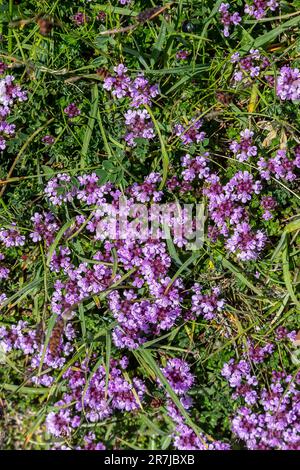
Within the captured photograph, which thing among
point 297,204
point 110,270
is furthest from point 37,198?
point 297,204


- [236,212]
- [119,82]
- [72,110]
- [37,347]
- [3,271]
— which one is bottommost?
[37,347]

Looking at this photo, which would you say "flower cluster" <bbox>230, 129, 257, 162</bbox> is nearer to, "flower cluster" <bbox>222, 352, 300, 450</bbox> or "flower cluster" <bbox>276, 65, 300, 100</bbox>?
"flower cluster" <bbox>276, 65, 300, 100</bbox>

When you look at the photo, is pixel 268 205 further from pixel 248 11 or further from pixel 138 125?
pixel 248 11

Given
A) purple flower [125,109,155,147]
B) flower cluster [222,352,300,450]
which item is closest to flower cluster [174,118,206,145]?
purple flower [125,109,155,147]

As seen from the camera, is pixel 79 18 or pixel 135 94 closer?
pixel 135 94

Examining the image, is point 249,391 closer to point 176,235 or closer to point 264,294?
point 264,294

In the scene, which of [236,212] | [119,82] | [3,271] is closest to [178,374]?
[236,212]
